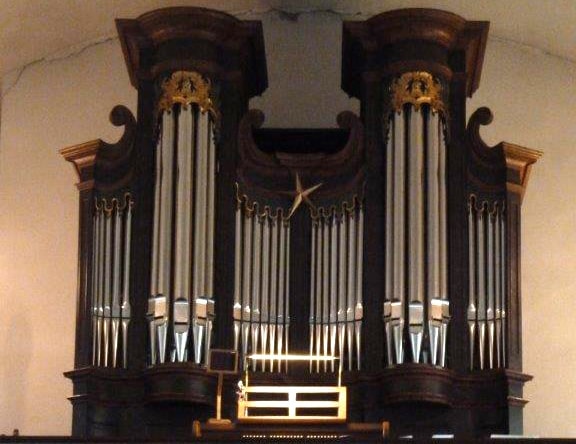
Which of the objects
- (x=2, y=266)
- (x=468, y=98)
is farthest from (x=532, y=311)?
(x=2, y=266)

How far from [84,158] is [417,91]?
9.37 feet

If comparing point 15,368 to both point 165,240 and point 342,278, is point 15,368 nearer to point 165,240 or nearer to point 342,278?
point 165,240

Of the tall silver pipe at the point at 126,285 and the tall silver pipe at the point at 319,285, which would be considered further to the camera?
the tall silver pipe at the point at 319,285

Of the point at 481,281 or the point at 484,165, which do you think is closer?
the point at 481,281

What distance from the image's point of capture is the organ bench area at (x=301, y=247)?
14.9 metres

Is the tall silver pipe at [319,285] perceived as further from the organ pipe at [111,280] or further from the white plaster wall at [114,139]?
the white plaster wall at [114,139]

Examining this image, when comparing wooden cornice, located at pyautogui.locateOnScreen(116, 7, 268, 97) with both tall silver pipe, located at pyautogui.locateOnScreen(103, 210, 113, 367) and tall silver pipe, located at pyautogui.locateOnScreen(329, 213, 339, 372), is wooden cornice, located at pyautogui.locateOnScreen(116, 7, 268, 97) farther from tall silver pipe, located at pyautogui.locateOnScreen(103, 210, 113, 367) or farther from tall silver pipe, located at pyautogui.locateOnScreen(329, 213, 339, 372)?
tall silver pipe, located at pyautogui.locateOnScreen(329, 213, 339, 372)

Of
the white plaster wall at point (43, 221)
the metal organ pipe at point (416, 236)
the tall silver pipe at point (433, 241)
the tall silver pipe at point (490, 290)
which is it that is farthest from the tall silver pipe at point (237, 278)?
the white plaster wall at point (43, 221)

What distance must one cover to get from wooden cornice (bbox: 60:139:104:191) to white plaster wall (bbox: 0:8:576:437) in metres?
1.90

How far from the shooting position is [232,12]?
17.9 metres

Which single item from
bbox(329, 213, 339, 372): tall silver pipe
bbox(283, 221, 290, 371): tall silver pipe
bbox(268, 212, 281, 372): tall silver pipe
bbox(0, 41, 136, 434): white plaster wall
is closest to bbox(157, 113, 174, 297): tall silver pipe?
bbox(268, 212, 281, 372): tall silver pipe

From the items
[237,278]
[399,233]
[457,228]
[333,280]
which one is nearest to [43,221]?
[237,278]

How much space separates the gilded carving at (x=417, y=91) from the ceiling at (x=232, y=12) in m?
1.95

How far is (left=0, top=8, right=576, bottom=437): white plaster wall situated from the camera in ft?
55.4
